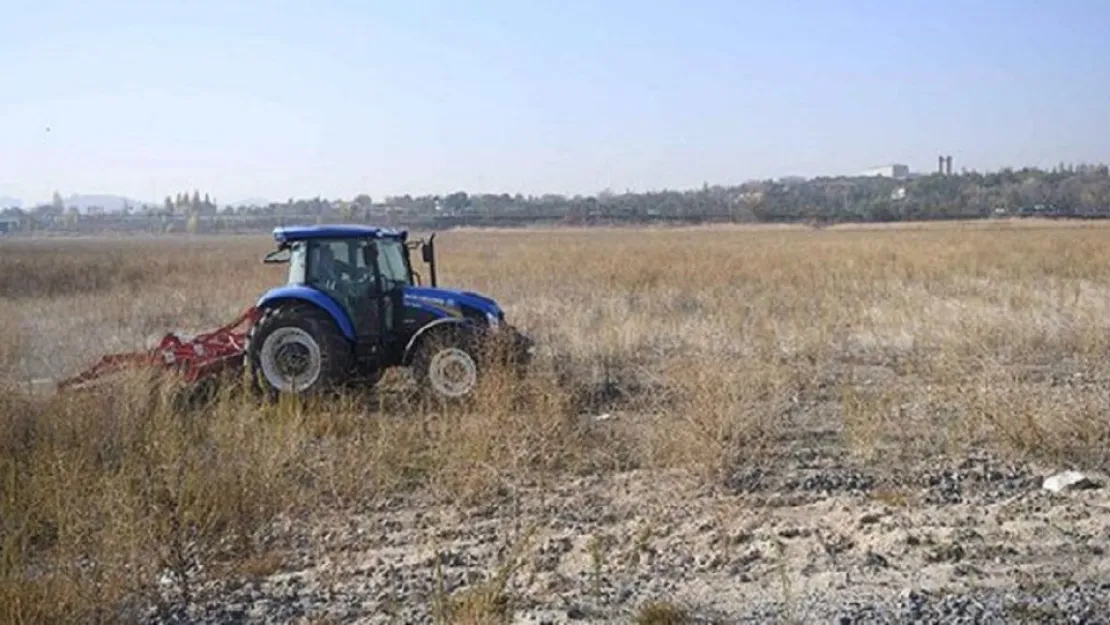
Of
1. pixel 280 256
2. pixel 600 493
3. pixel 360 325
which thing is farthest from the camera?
pixel 280 256

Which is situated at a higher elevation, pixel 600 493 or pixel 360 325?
pixel 360 325

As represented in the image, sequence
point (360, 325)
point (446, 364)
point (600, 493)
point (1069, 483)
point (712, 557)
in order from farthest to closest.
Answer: point (360, 325) → point (446, 364) → point (600, 493) → point (1069, 483) → point (712, 557)

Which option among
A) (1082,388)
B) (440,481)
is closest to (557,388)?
(440,481)

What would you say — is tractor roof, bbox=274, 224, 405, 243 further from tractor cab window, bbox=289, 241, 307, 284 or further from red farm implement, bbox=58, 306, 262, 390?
red farm implement, bbox=58, 306, 262, 390

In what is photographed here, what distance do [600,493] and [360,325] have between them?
4.32 m

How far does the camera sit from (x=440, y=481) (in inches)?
289

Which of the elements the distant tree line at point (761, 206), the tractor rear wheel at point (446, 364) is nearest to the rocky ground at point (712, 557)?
the tractor rear wheel at point (446, 364)

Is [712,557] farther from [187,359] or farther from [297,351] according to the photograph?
[187,359]

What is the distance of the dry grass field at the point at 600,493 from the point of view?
516 centimetres

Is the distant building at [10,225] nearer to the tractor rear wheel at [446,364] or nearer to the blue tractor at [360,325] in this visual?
the blue tractor at [360,325]

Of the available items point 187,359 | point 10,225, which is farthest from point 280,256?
point 10,225

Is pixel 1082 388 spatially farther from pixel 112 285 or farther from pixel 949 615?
pixel 112 285

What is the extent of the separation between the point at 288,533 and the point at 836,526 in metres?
3.22

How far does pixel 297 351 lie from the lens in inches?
412
